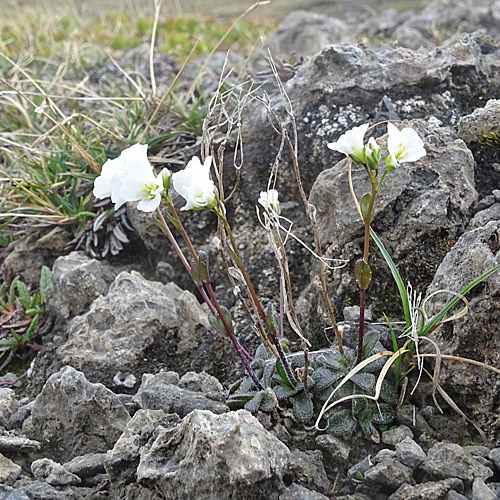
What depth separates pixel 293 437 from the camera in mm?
2004

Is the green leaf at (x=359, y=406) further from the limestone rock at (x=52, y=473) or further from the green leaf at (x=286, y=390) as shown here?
the limestone rock at (x=52, y=473)

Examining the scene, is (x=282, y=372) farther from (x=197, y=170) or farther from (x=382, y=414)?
(x=197, y=170)

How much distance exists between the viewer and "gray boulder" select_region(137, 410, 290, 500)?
1.60 m

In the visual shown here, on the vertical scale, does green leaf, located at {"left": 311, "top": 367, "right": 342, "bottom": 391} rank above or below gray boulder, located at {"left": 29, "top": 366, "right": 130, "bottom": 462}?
above

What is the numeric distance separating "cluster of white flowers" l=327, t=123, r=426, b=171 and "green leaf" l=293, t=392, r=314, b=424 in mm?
755

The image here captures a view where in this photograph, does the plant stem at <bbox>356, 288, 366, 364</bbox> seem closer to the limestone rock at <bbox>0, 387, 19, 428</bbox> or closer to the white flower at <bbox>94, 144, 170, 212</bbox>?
the white flower at <bbox>94, 144, 170, 212</bbox>

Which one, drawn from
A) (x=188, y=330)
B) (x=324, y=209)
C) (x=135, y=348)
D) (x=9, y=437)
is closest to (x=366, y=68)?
(x=324, y=209)

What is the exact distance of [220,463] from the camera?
1.60 metres

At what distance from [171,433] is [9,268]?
6.49 ft

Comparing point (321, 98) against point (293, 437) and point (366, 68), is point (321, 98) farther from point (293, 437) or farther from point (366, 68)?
point (293, 437)

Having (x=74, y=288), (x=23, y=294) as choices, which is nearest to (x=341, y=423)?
(x=74, y=288)

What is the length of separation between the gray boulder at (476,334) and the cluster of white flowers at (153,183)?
2.71 feet

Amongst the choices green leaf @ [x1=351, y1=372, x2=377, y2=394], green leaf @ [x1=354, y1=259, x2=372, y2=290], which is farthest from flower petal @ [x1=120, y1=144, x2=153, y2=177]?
green leaf @ [x1=351, y1=372, x2=377, y2=394]

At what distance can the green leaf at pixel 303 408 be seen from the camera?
1985 millimetres
